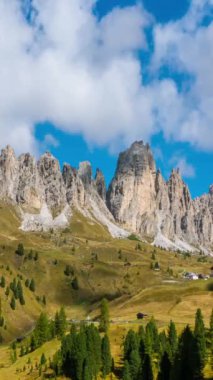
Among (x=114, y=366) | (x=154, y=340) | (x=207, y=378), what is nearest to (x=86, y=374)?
(x=114, y=366)

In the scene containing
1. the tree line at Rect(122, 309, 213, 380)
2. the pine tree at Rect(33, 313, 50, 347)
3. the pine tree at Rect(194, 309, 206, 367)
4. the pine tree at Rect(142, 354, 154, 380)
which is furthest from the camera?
the pine tree at Rect(33, 313, 50, 347)

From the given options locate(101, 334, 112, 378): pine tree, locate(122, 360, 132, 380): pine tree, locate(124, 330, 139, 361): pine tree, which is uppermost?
locate(124, 330, 139, 361): pine tree

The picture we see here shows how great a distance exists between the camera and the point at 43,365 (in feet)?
496

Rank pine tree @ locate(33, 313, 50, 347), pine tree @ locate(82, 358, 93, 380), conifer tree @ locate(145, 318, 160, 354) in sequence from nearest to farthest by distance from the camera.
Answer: pine tree @ locate(82, 358, 93, 380) < conifer tree @ locate(145, 318, 160, 354) < pine tree @ locate(33, 313, 50, 347)

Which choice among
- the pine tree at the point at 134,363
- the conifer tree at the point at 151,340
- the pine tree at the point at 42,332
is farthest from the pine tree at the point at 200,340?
the pine tree at the point at 42,332

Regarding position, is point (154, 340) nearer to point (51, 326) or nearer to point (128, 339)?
point (128, 339)

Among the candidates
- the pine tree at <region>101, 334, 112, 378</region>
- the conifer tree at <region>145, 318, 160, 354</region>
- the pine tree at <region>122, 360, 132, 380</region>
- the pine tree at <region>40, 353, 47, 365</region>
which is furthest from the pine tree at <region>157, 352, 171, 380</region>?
the pine tree at <region>40, 353, 47, 365</region>

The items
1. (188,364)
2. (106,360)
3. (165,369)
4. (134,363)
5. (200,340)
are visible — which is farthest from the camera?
(106,360)

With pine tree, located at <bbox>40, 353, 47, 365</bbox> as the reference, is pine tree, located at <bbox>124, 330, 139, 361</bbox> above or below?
above


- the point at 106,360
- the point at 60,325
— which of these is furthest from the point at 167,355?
the point at 60,325

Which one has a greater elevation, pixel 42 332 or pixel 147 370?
pixel 42 332

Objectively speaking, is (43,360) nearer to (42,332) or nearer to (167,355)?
(42,332)

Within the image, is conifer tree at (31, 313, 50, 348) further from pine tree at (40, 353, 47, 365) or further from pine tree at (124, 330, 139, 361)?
pine tree at (124, 330, 139, 361)

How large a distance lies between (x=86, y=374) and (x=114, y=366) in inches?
538
